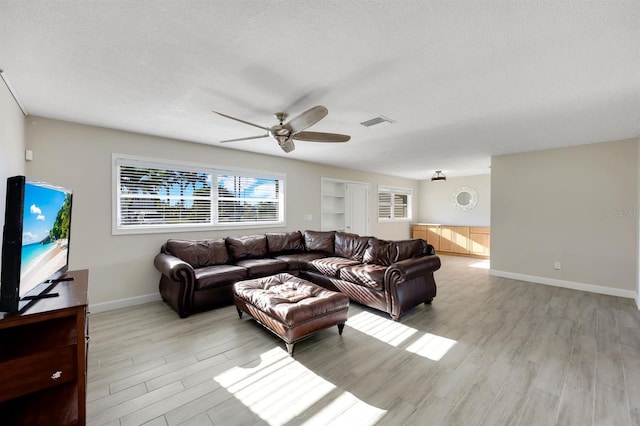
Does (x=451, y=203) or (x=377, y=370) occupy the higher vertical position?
(x=451, y=203)

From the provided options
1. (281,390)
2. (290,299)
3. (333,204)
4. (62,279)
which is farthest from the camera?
(333,204)

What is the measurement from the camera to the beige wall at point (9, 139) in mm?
2221

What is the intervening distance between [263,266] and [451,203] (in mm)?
6978

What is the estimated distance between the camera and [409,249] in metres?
3.81

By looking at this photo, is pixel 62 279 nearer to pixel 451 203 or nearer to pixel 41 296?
pixel 41 296

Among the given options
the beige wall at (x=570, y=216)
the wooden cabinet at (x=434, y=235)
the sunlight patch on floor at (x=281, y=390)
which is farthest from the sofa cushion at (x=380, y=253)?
the wooden cabinet at (x=434, y=235)

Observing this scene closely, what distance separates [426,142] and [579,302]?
126 inches

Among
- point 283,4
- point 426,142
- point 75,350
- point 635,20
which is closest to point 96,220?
point 75,350

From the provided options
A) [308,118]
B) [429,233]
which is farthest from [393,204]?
[308,118]

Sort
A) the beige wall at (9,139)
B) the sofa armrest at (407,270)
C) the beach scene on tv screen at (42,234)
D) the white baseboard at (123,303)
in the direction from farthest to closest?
the white baseboard at (123,303), the sofa armrest at (407,270), the beige wall at (9,139), the beach scene on tv screen at (42,234)

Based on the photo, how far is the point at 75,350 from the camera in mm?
1472

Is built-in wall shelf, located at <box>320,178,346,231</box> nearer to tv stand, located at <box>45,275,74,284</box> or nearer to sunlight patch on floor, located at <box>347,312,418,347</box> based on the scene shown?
sunlight patch on floor, located at <box>347,312,418,347</box>

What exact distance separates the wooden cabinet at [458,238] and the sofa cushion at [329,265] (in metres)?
4.92

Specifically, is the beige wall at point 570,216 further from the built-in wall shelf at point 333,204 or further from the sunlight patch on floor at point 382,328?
the sunlight patch on floor at point 382,328
